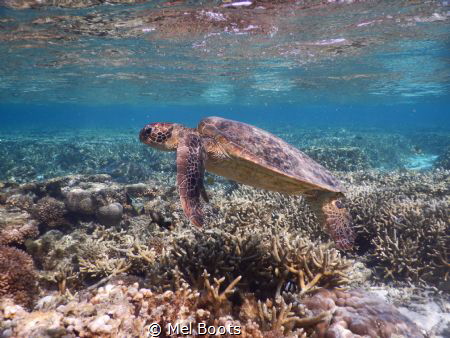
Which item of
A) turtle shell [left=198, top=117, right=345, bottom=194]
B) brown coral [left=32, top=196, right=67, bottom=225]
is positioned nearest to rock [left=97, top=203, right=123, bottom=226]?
brown coral [left=32, top=196, right=67, bottom=225]

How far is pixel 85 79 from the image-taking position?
28.9 metres

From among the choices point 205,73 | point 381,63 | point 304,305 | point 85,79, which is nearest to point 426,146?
point 381,63

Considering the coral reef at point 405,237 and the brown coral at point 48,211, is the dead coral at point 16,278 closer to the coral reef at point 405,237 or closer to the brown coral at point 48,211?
the brown coral at point 48,211

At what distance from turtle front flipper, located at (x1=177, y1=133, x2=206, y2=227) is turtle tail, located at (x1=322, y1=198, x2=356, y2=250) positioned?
2.63 meters

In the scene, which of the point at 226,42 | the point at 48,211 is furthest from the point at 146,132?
the point at 226,42

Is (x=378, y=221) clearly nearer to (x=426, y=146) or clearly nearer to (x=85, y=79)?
(x=426, y=146)

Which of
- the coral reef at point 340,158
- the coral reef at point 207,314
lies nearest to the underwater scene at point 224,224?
the coral reef at point 207,314

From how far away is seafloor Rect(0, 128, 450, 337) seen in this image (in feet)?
9.66

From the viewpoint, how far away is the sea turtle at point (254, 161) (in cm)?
482

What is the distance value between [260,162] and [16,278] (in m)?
3.84

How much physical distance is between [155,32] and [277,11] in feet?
21.5

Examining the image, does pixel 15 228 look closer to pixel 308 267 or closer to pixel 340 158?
pixel 308 267

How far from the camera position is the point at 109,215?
7.50 metres

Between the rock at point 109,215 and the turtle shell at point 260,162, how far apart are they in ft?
11.3
